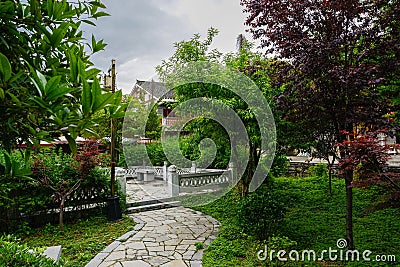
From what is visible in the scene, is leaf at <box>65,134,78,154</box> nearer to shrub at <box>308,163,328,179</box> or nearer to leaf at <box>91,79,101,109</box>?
leaf at <box>91,79,101,109</box>

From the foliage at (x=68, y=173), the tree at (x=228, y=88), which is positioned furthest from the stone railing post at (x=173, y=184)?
the foliage at (x=68, y=173)

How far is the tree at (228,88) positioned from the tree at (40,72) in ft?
14.9

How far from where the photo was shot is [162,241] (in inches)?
191

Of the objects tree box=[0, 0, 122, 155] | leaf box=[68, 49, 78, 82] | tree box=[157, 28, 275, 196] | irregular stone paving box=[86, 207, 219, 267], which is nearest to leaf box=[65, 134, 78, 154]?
tree box=[0, 0, 122, 155]

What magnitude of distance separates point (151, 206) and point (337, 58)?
17.2 feet

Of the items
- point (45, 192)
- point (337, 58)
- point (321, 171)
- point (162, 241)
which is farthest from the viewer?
point (321, 171)

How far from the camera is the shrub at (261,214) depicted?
454cm

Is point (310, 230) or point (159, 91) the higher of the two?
point (159, 91)

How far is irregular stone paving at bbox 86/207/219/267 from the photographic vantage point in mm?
Answer: 4008

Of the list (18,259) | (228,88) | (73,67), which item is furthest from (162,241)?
(73,67)

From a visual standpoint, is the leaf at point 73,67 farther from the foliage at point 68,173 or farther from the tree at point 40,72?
the foliage at point 68,173

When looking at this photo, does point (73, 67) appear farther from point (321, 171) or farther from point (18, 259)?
point (321, 171)

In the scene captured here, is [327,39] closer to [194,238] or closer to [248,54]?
[248,54]

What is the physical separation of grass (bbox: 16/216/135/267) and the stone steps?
0.80 m
